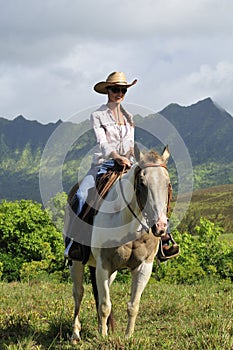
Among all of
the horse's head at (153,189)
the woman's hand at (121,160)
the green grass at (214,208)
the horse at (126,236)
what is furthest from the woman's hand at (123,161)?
the green grass at (214,208)

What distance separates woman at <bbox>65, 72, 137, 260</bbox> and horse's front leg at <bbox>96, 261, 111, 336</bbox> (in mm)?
1028

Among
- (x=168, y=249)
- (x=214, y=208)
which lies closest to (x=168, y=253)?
(x=168, y=249)

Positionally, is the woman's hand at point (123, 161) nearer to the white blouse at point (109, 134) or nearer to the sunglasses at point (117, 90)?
the white blouse at point (109, 134)

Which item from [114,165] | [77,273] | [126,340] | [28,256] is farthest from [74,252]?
[28,256]

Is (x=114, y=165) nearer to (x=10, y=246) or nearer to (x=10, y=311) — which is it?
(x=10, y=311)

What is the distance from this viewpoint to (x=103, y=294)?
6773 millimetres

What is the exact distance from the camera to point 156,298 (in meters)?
10.7

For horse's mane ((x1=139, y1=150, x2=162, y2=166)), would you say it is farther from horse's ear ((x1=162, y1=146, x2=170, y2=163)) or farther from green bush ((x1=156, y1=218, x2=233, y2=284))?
green bush ((x1=156, y1=218, x2=233, y2=284))

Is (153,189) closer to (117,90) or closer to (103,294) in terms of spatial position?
(103,294)

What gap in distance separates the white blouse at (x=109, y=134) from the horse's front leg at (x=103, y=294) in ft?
5.48

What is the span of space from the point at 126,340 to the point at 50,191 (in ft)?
8.96

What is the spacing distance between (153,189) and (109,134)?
1799 mm

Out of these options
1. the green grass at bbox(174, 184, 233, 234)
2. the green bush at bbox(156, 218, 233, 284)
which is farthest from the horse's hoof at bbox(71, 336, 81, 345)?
the green grass at bbox(174, 184, 233, 234)

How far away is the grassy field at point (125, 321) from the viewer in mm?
5887
